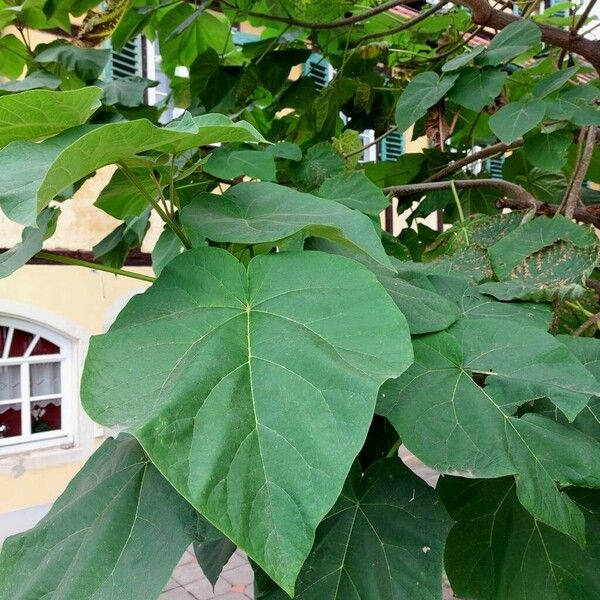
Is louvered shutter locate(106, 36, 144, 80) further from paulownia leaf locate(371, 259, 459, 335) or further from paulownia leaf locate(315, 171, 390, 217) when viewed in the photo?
paulownia leaf locate(371, 259, 459, 335)

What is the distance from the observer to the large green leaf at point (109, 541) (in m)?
0.45

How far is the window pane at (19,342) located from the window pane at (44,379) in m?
0.11

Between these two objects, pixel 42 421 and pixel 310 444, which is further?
pixel 42 421

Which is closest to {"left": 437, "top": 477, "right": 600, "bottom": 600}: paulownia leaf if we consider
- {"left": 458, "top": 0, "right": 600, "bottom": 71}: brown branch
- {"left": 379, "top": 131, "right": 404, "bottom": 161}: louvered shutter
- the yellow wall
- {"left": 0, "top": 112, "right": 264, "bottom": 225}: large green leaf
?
{"left": 0, "top": 112, "right": 264, "bottom": 225}: large green leaf

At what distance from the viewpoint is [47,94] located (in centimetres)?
44

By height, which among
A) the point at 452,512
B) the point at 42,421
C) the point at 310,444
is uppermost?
the point at 310,444

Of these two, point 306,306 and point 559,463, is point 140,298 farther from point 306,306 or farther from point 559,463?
point 559,463

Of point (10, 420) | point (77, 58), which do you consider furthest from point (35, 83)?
point (10, 420)

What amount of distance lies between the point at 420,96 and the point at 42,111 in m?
0.79

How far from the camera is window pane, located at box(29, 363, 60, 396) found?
3609 millimetres

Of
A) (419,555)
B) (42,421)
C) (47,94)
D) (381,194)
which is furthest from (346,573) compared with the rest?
(42,421)

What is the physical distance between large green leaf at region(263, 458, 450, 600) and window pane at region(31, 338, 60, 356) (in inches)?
134

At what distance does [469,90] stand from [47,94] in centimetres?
83

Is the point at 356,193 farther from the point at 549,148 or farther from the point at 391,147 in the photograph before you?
the point at 391,147
